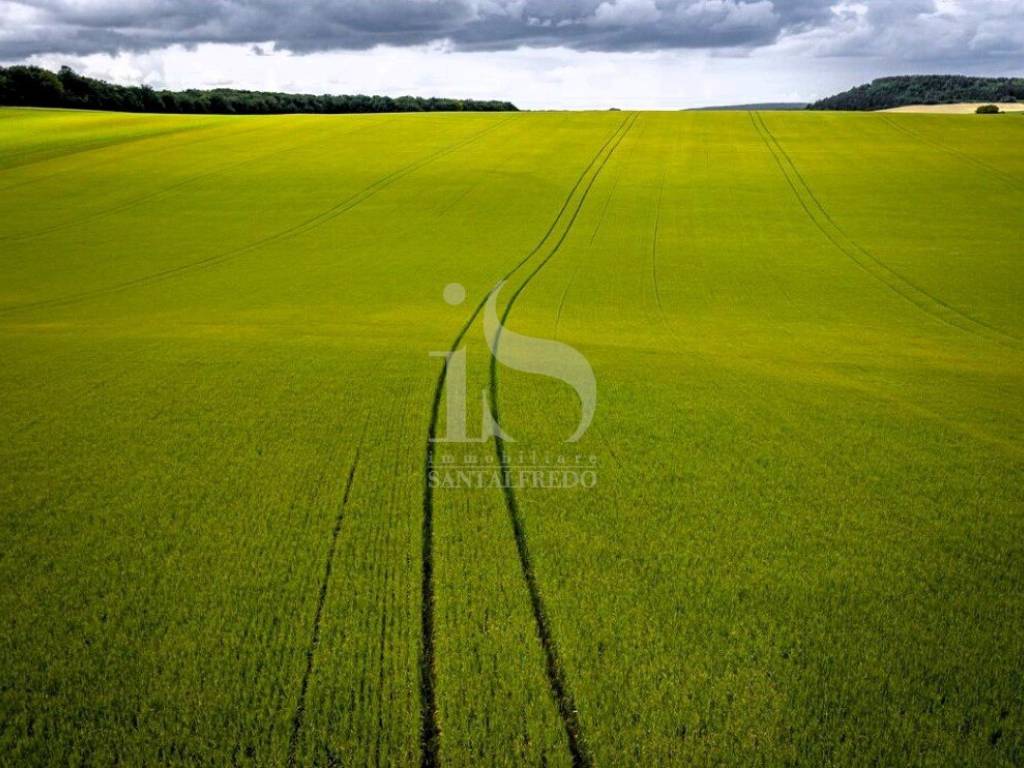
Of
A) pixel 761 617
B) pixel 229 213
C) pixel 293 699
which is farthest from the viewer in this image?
pixel 229 213

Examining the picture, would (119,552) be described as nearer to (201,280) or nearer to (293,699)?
(293,699)

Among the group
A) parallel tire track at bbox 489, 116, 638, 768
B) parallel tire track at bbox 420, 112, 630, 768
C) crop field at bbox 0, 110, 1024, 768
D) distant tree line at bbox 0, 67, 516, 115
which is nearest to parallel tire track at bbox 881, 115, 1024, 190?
crop field at bbox 0, 110, 1024, 768

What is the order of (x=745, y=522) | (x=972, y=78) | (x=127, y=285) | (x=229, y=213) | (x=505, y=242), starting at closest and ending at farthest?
(x=745, y=522) → (x=127, y=285) → (x=505, y=242) → (x=229, y=213) → (x=972, y=78)

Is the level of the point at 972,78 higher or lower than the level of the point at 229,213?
higher

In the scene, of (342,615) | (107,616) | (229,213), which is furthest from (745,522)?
(229,213)

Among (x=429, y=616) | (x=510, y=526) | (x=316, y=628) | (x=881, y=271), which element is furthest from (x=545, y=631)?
(x=881, y=271)

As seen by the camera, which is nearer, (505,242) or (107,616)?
(107,616)

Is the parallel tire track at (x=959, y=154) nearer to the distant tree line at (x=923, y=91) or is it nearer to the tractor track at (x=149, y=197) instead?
the tractor track at (x=149, y=197)
